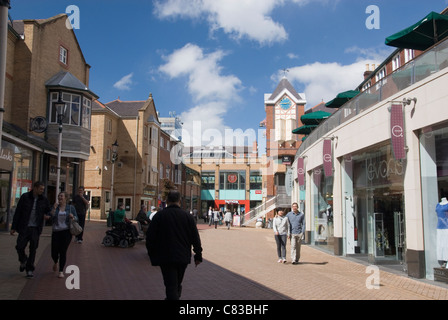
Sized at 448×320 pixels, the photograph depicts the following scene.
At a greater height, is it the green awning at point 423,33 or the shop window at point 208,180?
the green awning at point 423,33

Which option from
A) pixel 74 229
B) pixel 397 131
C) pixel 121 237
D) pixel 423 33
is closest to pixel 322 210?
pixel 423 33

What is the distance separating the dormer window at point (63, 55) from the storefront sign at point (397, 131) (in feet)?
65.5

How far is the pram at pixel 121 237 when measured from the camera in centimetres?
1414

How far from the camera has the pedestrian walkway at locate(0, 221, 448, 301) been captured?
278 inches

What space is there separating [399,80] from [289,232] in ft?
17.3

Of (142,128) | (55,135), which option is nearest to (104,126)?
(142,128)

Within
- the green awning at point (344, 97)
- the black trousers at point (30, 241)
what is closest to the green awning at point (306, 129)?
the green awning at point (344, 97)

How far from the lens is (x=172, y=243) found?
487 centimetres

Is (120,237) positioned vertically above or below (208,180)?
below

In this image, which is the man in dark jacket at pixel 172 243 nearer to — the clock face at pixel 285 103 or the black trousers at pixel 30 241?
the black trousers at pixel 30 241

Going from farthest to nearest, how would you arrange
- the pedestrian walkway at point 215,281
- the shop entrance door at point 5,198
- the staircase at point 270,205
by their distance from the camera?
the staircase at point 270,205 < the shop entrance door at point 5,198 < the pedestrian walkway at point 215,281

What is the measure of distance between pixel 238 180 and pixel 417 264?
57.0 metres

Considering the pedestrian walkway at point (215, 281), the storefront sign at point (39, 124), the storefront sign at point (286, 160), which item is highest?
the storefront sign at point (286, 160)

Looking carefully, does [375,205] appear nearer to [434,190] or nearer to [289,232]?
[289,232]
